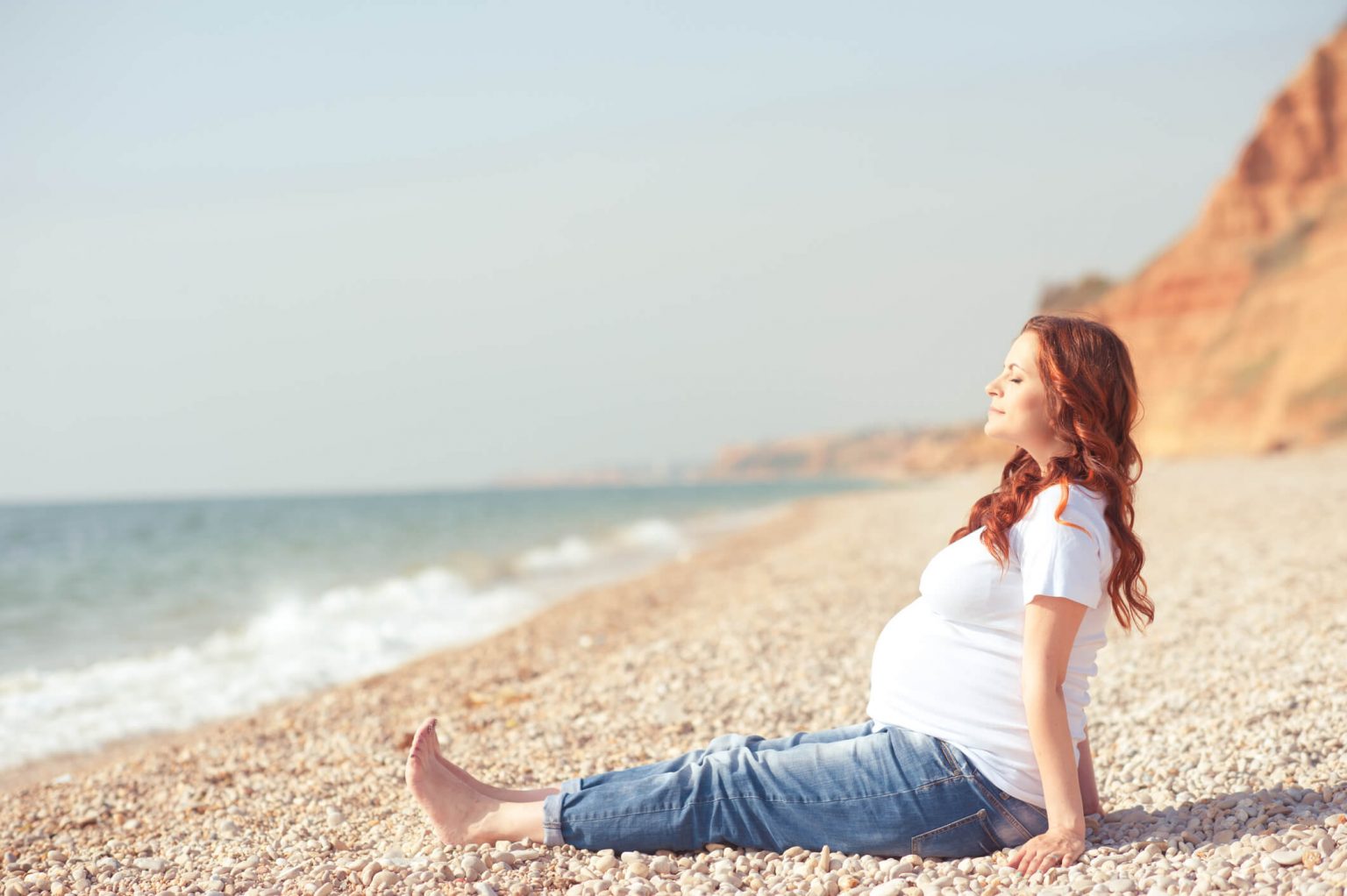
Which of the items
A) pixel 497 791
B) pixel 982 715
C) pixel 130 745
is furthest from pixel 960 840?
pixel 130 745

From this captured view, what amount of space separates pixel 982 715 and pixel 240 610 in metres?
12.6

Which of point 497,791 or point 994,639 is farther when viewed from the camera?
point 497,791

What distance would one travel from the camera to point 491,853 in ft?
11.1

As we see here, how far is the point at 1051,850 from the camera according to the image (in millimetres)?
3059

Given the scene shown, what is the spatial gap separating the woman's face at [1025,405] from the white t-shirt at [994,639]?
7.1 inches

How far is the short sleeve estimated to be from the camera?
2807 millimetres

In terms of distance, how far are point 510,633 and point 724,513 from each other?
31.1 metres

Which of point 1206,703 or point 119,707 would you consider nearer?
point 1206,703

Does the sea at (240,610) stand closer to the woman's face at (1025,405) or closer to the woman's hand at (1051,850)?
the woman's hand at (1051,850)

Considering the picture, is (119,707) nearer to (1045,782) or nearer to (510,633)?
(510,633)

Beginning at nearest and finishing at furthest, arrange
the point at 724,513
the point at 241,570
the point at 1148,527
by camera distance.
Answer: the point at 1148,527 < the point at 241,570 < the point at 724,513

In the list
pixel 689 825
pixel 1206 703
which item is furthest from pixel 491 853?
pixel 1206 703

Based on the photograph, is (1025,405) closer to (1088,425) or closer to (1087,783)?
(1088,425)

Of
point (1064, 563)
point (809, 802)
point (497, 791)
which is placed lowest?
point (809, 802)
